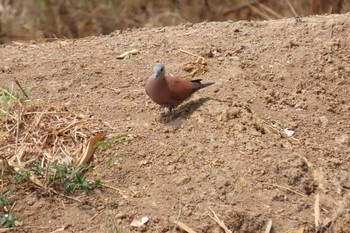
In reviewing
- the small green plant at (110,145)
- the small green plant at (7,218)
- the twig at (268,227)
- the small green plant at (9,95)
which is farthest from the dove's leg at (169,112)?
the small green plant at (7,218)

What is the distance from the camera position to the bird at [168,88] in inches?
143

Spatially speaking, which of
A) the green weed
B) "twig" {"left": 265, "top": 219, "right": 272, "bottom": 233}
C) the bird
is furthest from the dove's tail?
the green weed

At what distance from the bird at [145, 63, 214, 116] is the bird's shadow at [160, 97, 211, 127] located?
1.4 inches

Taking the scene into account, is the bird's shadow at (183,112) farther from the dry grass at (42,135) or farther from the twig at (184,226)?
the twig at (184,226)

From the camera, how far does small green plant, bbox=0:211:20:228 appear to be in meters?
3.05

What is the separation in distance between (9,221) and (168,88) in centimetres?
106

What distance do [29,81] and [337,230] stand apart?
1.94 meters

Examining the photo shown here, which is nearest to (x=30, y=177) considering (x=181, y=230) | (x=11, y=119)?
(x=11, y=119)

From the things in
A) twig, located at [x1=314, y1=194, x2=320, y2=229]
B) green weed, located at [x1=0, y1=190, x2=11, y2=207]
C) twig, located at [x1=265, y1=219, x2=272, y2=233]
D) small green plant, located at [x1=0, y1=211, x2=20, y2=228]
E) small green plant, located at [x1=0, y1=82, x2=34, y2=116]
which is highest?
small green plant, located at [x1=0, y1=82, x2=34, y2=116]

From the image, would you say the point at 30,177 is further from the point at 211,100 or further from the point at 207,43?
the point at 207,43

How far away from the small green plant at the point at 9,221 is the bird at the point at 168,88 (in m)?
0.97

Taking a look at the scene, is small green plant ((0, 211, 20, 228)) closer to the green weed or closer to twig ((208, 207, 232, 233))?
the green weed

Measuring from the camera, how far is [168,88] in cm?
363

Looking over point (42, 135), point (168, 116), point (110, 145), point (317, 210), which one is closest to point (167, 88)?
point (168, 116)
